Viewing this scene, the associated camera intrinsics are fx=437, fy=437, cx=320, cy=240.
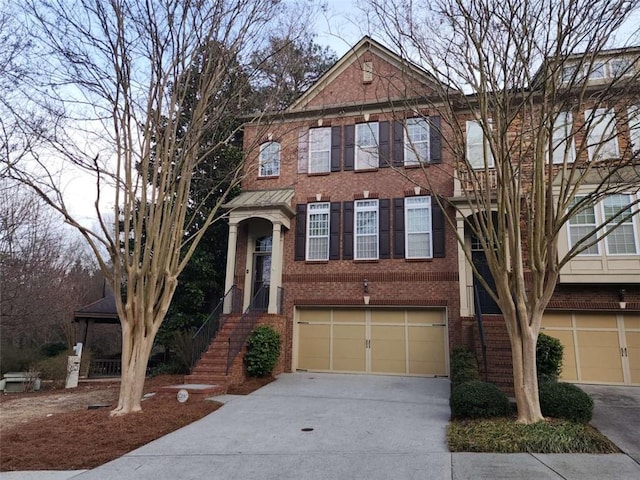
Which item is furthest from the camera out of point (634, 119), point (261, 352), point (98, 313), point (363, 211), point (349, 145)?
point (98, 313)

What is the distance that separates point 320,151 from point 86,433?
432 inches

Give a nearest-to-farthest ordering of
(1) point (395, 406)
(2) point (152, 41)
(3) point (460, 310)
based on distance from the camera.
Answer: (2) point (152, 41)
(1) point (395, 406)
(3) point (460, 310)

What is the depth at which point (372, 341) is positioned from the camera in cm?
1345

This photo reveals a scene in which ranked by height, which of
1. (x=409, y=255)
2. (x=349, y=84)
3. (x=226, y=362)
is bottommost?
(x=226, y=362)

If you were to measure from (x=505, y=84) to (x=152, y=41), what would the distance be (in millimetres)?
6456

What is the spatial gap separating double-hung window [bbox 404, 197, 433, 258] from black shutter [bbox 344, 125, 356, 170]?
2.33 metres

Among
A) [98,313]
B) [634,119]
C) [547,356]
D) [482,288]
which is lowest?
[547,356]

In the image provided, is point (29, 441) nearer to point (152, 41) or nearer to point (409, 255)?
point (152, 41)

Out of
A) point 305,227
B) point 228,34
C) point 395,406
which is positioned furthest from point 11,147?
point 395,406

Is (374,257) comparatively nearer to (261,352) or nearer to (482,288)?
(482,288)

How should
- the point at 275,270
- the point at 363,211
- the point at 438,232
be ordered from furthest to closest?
the point at 363,211 < the point at 275,270 < the point at 438,232

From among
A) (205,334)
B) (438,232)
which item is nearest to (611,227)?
(438,232)

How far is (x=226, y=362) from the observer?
11.0 metres

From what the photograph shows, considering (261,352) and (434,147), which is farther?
(434,147)
